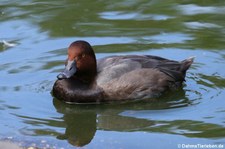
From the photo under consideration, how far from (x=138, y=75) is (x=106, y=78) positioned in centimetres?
41

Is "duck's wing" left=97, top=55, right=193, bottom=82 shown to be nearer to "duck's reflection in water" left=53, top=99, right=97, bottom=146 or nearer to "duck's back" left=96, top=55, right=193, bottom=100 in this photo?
"duck's back" left=96, top=55, right=193, bottom=100

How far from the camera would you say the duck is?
28.6 feet

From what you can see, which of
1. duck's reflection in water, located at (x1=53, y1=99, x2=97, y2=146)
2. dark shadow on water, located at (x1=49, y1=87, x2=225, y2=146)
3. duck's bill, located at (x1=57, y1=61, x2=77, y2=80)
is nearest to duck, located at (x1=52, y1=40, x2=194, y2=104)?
duck's bill, located at (x1=57, y1=61, x2=77, y2=80)

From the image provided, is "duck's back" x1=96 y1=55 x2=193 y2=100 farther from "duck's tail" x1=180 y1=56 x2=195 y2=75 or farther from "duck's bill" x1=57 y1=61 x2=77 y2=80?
"duck's bill" x1=57 y1=61 x2=77 y2=80

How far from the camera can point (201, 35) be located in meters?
10.6

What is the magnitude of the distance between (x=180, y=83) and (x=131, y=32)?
1.97 meters

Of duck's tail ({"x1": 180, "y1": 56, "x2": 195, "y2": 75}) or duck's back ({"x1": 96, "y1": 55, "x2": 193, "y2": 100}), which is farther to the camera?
duck's tail ({"x1": 180, "y1": 56, "x2": 195, "y2": 75})

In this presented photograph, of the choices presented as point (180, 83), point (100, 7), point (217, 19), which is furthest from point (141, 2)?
point (180, 83)

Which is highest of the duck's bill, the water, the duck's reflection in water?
the duck's bill

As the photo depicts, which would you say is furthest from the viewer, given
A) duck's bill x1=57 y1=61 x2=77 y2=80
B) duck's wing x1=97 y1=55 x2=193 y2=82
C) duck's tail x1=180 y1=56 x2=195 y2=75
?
duck's tail x1=180 y1=56 x2=195 y2=75

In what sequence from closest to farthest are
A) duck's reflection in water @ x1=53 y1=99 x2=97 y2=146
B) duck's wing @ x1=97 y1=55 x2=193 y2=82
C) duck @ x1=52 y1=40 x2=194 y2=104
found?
duck's reflection in water @ x1=53 y1=99 x2=97 y2=146
duck @ x1=52 y1=40 x2=194 y2=104
duck's wing @ x1=97 y1=55 x2=193 y2=82

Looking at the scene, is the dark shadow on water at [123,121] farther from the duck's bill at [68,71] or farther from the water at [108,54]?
the duck's bill at [68,71]

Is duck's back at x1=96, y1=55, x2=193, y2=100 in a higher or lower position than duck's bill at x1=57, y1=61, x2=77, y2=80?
lower

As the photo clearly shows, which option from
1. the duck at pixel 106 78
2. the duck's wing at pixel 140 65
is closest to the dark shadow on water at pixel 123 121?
the duck at pixel 106 78
